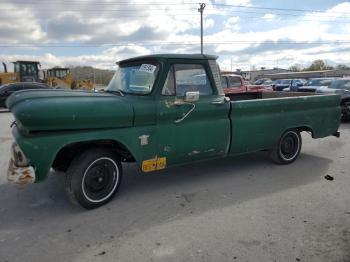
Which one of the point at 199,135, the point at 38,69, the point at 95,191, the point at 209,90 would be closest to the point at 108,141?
the point at 95,191

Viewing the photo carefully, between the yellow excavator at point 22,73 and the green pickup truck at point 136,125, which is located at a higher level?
the yellow excavator at point 22,73

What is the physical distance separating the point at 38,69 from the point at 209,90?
2744 cm

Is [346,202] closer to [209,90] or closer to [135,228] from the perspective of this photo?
[209,90]

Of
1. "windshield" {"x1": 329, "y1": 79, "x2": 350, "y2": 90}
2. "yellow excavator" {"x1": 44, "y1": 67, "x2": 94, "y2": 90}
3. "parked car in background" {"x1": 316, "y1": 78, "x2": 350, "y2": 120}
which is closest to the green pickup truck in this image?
"parked car in background" {"x1": 316, "y1": 78, "x2": 350, "y2": 120}

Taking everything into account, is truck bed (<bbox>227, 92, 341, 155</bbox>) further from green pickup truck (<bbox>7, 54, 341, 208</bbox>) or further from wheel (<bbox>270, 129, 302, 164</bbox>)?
wheel (<bbox>270, 129, 302, 164</bbox>)

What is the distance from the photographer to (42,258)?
352 cm

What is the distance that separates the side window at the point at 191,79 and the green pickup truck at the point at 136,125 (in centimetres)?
2

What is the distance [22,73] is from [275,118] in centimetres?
2716

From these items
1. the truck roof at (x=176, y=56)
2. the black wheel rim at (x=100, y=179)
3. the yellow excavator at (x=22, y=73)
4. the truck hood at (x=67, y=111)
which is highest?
the yellow excavator at (x=22, y=73)

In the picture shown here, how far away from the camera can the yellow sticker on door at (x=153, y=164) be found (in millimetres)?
4961

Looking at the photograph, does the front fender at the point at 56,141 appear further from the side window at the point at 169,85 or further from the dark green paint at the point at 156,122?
the side window at the point at 169,85

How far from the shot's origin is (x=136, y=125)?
486 centimetres

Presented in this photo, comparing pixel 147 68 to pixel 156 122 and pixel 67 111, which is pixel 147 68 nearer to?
pixel 156 122

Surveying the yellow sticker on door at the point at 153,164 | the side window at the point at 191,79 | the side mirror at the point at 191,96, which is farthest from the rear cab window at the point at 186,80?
the yellow sticker on door at the point at 153,164
